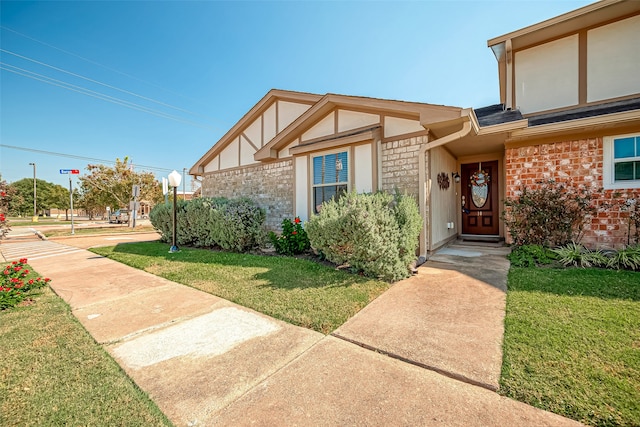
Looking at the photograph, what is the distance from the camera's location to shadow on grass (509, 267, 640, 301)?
141 inches

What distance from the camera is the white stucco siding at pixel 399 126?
5.90 metres

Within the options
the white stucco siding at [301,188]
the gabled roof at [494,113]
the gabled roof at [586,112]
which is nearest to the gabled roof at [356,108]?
the white stucco siding at [301,188]

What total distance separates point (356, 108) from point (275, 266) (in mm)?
4455

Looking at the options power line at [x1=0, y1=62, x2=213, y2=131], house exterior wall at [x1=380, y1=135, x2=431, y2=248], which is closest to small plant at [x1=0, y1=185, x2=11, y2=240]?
house exterior wall at [x1=380, y1=135, x2=431, y2=248]

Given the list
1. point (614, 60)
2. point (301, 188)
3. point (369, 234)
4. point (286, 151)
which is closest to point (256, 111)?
point (286, 151)

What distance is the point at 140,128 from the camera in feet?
76.5

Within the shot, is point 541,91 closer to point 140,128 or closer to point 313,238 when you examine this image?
point 313,238

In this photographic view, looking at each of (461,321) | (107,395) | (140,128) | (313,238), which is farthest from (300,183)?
(140,128)

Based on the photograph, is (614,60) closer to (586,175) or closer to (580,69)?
(580,69)

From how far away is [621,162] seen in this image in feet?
18.7

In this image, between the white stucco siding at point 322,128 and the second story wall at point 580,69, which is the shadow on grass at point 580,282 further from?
the white stucco siding at point 322,128

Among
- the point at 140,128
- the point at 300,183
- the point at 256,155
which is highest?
the point at 140,128

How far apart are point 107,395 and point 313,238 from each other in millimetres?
3318

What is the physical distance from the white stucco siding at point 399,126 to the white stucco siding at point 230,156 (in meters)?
6.89
